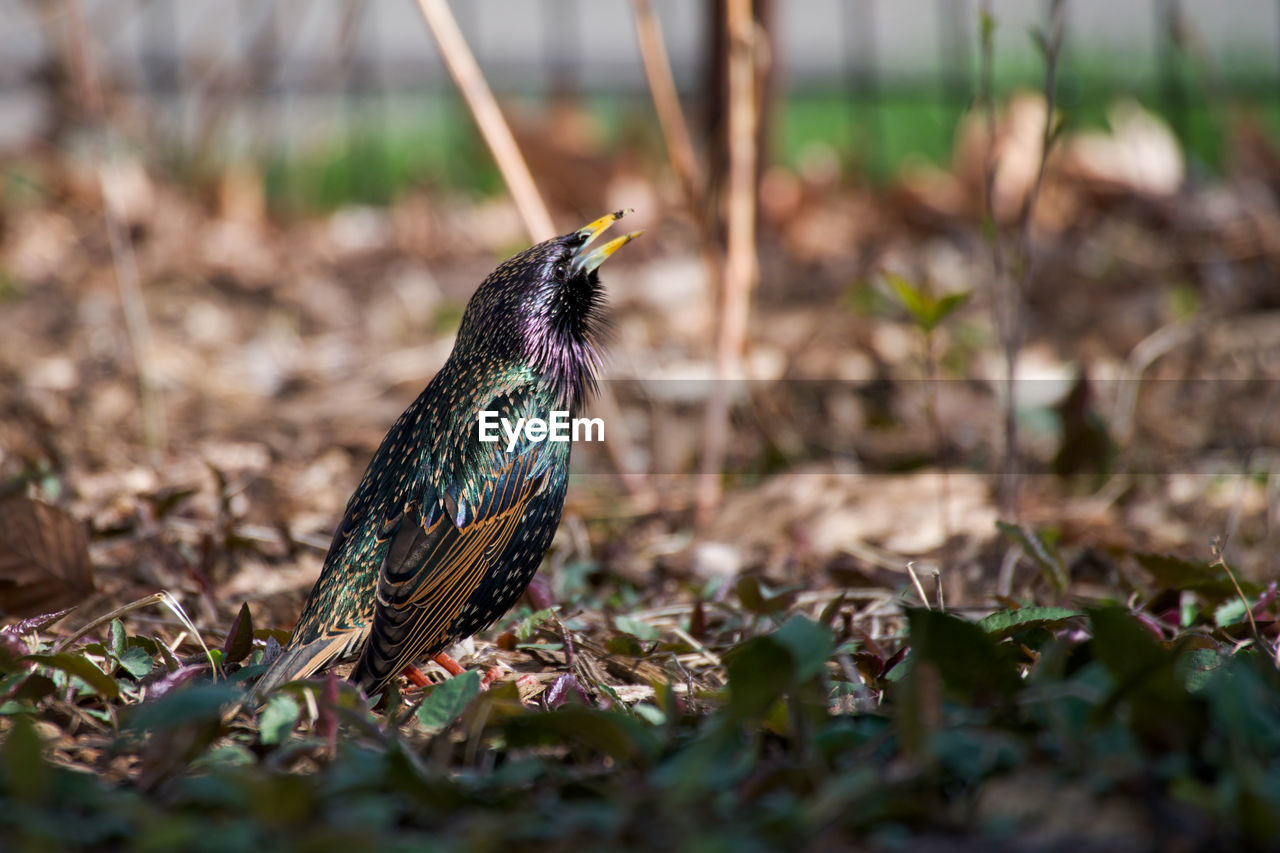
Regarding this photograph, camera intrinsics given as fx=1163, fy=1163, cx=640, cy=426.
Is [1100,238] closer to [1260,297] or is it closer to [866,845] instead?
[1260,297]

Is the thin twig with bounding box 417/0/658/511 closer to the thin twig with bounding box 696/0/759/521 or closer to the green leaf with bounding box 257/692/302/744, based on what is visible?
the thin twig with bounding box 696/0/759/521

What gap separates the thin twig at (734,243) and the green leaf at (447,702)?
1895mm

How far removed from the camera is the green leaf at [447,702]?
1980mm

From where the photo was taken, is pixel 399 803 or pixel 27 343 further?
pixel 27 343

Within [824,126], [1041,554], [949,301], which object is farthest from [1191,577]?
[824,126]

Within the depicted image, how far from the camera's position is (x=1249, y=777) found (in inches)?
58.8

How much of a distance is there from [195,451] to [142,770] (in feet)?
8.03

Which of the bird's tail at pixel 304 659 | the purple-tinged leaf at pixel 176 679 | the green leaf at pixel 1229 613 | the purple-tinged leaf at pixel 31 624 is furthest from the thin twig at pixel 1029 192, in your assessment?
the purple-tinged leaf at pixel 31 624

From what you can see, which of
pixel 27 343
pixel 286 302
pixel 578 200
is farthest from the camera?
pixel 578 200

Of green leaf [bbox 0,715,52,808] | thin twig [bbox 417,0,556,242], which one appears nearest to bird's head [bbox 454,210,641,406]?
thin twig [bbox 417,0,556,242]

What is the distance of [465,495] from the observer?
7.62ft

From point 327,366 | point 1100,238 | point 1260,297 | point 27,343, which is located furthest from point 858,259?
point 27,343

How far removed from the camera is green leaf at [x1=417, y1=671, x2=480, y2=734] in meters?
1.98

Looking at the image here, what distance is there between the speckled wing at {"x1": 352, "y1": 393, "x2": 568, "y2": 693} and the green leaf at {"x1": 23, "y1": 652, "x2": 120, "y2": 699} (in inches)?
16.7
